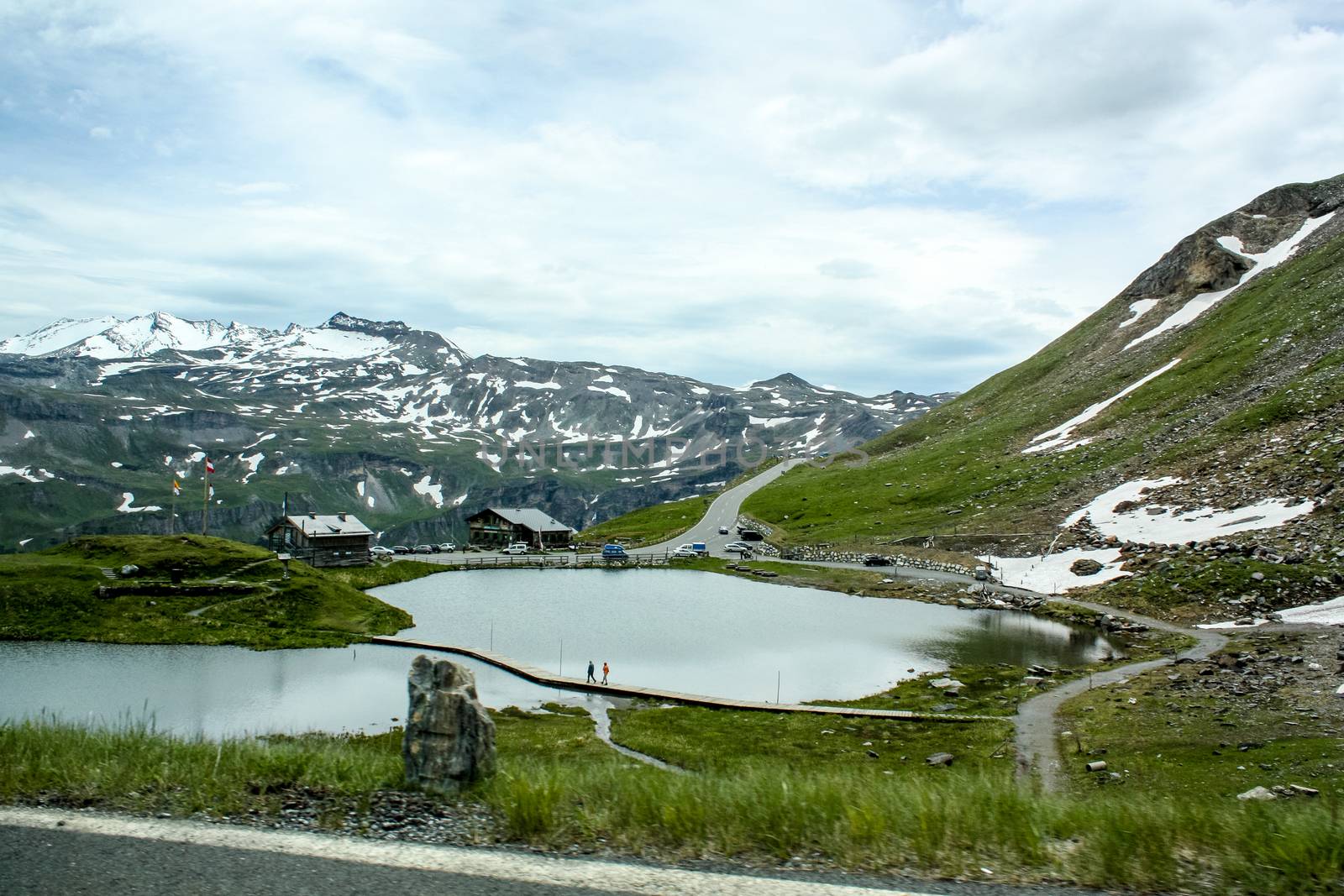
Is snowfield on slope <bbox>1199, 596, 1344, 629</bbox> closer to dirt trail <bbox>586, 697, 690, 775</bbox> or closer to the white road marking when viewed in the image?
dirt trail <bbox>586, 697, 690, 775</bbox>

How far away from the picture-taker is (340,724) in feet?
128

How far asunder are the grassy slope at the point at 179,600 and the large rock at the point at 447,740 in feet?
160

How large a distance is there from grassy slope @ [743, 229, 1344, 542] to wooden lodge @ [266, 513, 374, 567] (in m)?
69.9

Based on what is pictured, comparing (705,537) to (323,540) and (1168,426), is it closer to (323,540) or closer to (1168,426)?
(323,540)

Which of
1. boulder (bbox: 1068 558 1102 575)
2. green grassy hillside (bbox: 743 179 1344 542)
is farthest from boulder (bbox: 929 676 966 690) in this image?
green grassy hillside (bbox: 743 179 1344 542)

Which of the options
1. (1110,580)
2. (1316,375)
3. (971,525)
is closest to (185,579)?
(1110,580)

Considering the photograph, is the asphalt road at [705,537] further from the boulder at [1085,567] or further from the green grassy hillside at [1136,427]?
the boulder at [1085,567]

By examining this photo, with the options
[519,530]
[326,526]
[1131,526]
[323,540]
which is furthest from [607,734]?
[519,530]

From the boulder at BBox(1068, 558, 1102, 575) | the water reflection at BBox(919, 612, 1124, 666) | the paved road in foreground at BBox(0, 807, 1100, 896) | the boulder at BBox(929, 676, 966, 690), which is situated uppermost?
the paved road in foreground at BBox(0, 807, 1100, 896)

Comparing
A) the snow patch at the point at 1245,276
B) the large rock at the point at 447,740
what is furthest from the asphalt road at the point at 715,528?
the large rock at the point at 447,740

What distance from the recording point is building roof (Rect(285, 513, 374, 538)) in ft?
350

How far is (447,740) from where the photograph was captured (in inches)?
544

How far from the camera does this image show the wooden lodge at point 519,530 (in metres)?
152

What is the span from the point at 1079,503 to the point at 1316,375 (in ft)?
106
